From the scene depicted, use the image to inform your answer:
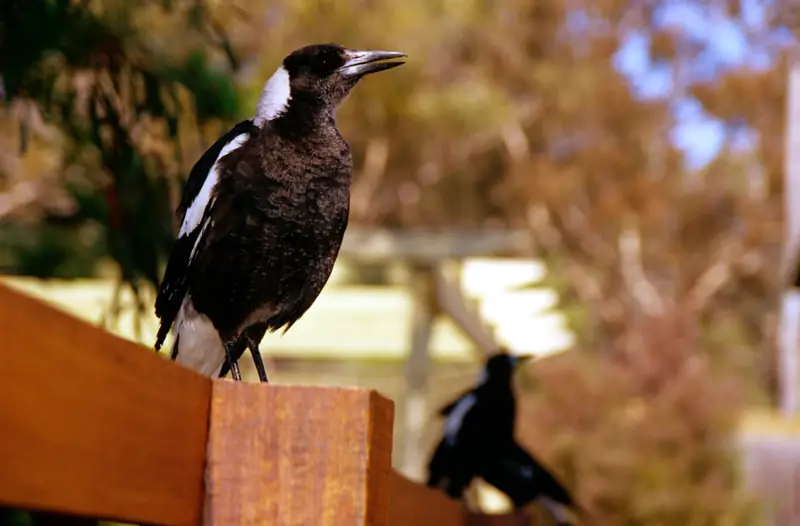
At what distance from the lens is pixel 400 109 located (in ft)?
51.8

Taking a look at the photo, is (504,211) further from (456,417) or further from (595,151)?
(456,417)

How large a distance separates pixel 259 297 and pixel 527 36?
1723cm

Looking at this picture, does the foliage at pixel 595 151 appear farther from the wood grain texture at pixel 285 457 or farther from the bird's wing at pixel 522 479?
the wood grain texture at pixel 285 457

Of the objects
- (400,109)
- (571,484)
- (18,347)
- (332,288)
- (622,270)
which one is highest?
(400,109)

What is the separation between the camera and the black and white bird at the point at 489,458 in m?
Answer: 3.41

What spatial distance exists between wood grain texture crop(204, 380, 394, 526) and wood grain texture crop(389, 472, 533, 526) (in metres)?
0.36

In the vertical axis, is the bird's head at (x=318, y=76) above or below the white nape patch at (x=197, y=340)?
above

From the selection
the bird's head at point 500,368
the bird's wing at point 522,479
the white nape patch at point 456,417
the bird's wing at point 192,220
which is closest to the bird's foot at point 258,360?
the bird's wing at point 192,220

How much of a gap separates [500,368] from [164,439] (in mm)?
3421

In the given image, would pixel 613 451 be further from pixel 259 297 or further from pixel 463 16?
pixel 463 16

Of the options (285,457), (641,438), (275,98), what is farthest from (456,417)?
(641,438)

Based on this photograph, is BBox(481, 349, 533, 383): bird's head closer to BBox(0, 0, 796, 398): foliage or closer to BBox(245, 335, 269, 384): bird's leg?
BBox(245, 335, 269, 384): bird's leg

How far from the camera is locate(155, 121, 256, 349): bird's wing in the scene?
1901 mm

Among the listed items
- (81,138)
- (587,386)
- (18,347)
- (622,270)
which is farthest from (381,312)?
(622,270)
